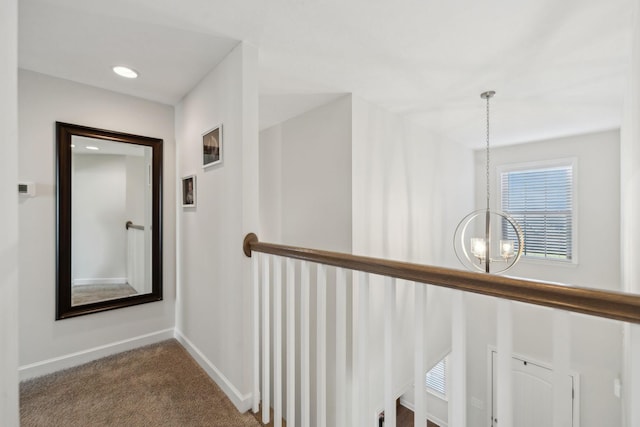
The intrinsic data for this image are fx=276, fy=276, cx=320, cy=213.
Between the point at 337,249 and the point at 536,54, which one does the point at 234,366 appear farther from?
the point at 536,54

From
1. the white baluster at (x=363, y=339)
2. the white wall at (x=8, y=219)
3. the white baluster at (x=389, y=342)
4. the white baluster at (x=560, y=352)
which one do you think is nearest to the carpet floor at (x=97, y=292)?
the white wall at (x=8, y=219)

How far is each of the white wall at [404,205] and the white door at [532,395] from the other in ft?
3.43

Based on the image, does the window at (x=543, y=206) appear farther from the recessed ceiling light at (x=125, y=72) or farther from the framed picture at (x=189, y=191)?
the recessed ceiling light at (x=125, y=72)

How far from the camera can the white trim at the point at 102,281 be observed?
7.07ft

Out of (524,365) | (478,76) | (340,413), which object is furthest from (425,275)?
(524,365)

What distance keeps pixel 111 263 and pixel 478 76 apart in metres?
3.35

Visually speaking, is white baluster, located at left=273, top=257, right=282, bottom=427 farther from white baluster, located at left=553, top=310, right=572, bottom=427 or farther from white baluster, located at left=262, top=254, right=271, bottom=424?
white baluster, located at left=553, top=310, right=572, bottom=427

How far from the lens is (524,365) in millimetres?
3875

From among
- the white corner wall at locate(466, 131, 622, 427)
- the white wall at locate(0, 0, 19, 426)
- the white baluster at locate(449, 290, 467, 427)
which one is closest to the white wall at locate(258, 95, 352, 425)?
the white baluster at locate(449, 290, 467, 427)

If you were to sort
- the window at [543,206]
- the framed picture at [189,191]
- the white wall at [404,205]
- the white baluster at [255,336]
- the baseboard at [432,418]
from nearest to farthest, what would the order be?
the white baluster at [255,336] → the framed picture at [189,191] → the white wall at [404,205] → the window at [543,206] → the baseboard at [432,418]

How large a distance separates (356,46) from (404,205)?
6.12 ft

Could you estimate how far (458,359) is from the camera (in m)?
0.84

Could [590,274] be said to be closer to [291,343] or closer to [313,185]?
[313,185]

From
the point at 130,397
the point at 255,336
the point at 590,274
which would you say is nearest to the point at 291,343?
the point at 255,336
